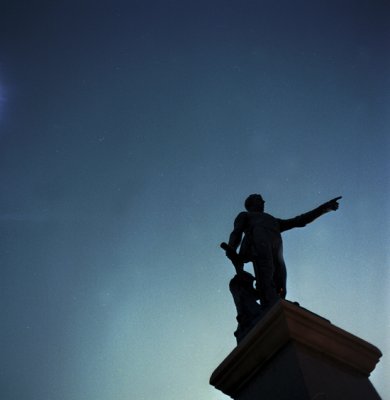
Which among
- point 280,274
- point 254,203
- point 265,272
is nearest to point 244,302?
point 265,272

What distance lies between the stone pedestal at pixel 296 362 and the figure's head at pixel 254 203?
289 centimetres

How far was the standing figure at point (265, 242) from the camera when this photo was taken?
4562 millimetres

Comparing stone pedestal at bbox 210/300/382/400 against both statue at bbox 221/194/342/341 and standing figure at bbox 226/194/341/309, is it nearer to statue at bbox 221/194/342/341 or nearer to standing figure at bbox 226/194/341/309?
statue at bbox 221/194/342/341

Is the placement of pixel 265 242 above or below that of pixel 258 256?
above

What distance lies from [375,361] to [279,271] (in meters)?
1.70

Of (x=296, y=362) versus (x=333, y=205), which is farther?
(x=333, y=205)

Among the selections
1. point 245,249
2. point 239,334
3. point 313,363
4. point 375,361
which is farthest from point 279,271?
point 313,363

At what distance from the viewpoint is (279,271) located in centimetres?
493

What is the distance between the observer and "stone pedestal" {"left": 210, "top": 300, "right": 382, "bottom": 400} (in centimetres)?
281

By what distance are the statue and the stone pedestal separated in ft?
1.88

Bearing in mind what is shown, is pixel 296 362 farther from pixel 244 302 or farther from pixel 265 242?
pixel 265 242

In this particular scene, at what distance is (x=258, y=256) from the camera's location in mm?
4789

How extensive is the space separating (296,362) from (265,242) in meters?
2.20

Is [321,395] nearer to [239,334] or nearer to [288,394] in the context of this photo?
[288,394]
